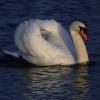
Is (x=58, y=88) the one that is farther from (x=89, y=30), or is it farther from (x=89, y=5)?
(x=89, y=5)

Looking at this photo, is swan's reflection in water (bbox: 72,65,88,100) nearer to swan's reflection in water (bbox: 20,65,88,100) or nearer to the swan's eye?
swan's reflection in water (bbox: 20,65,88,100)

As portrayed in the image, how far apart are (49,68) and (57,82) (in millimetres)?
1342

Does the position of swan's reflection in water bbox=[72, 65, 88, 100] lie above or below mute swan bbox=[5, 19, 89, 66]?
below

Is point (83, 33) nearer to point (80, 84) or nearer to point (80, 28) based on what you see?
point (80, 28)

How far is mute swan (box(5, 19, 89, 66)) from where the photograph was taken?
1844 centimetres

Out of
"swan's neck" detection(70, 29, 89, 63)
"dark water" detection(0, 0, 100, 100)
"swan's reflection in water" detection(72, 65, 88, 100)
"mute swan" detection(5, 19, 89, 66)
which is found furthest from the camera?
"swan's neck" detection(70, 29, 89, 63)

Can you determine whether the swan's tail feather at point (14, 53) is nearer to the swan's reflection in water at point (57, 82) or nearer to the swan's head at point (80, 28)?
the swan's reflection in water at point (57, 82)

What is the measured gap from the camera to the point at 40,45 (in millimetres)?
18438

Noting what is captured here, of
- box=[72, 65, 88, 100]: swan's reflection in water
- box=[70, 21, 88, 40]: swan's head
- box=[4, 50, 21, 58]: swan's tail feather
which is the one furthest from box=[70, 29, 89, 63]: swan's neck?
box=[4, 50, 21, 58]: swan's tail feather

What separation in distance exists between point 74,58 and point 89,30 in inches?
80.0

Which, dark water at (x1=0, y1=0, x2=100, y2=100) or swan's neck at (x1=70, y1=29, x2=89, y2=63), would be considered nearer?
dark water at (x1=0, y1=0, x2=100, y2=100)

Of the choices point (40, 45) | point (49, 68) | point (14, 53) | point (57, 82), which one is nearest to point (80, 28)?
point (40, 45)

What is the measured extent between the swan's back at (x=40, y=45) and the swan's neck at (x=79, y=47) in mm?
167

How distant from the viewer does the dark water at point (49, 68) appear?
1600 centimetres
